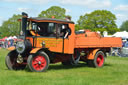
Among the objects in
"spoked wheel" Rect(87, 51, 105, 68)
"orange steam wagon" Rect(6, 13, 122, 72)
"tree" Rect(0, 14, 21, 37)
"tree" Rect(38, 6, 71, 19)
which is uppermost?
"tree" Rect(38, 6, 71, 19)

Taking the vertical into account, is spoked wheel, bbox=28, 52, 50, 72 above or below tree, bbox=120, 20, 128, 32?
below

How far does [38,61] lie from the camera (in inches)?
364

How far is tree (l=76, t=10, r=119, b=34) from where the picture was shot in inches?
2275

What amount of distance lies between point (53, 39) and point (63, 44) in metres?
0.54

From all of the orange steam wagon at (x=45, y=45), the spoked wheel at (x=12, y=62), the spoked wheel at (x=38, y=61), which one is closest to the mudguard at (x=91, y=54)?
the orange steam wagon at (x=45, y=45)

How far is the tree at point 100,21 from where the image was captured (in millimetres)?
57781

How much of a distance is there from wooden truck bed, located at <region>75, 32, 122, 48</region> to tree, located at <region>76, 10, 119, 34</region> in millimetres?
44468

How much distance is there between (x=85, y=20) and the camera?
195 ft

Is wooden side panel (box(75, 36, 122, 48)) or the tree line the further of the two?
the tree line

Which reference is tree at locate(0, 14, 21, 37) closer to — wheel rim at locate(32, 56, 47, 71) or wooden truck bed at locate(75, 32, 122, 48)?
wooden truck bed at locate(75, 32, 122, 48)

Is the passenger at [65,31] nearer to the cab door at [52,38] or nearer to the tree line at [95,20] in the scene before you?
the cab door at [52,38]

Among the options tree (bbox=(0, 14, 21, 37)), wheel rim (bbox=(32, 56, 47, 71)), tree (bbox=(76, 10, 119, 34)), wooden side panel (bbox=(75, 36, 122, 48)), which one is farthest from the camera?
tree (bbox=(0, 14, 21, 37))

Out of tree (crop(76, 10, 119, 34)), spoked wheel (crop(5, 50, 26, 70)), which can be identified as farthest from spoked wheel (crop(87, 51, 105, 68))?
tree (crop(76, 10, 119, 34))

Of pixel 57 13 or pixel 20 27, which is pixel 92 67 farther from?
pixel 57 13
